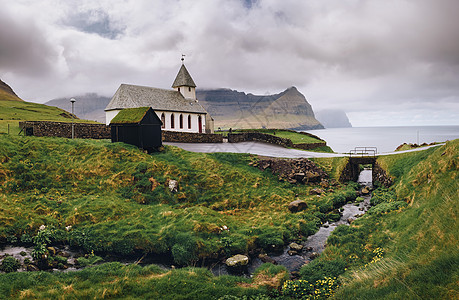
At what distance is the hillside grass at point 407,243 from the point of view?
8.66 meters

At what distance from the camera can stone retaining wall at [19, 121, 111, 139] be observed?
33.8 metres

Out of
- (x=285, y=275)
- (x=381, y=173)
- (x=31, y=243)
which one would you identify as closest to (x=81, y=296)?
(x=31, y=243)

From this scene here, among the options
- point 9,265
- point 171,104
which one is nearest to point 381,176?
point 9,265

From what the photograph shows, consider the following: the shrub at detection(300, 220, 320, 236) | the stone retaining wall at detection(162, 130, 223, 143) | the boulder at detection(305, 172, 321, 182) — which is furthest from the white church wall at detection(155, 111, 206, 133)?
the shrub at detection(300, 220, 320, 236)

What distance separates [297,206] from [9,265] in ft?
68.5

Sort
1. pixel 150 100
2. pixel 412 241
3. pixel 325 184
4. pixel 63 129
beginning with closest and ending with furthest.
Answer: pixel 412 241
pixel 325 184
pixel 63 129
pixel 150 100

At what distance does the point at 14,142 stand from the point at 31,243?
47.7ft

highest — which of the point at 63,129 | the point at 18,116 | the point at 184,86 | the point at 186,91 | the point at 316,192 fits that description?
the point at 184,86

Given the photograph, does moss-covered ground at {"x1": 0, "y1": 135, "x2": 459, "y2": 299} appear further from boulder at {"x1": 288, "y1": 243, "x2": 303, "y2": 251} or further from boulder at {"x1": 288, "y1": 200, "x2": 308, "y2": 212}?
boulder at {"x1": 288, "y1": 243, "x2": 303, "y2": 251}

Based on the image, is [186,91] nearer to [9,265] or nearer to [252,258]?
[252,258]

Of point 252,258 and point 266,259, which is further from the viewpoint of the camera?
point 252,258

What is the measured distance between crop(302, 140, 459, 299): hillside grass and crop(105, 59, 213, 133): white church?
41486mm

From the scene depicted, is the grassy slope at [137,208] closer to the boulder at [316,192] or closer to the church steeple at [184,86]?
the boulder at [316,192]

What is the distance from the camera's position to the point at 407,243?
13953 mm
